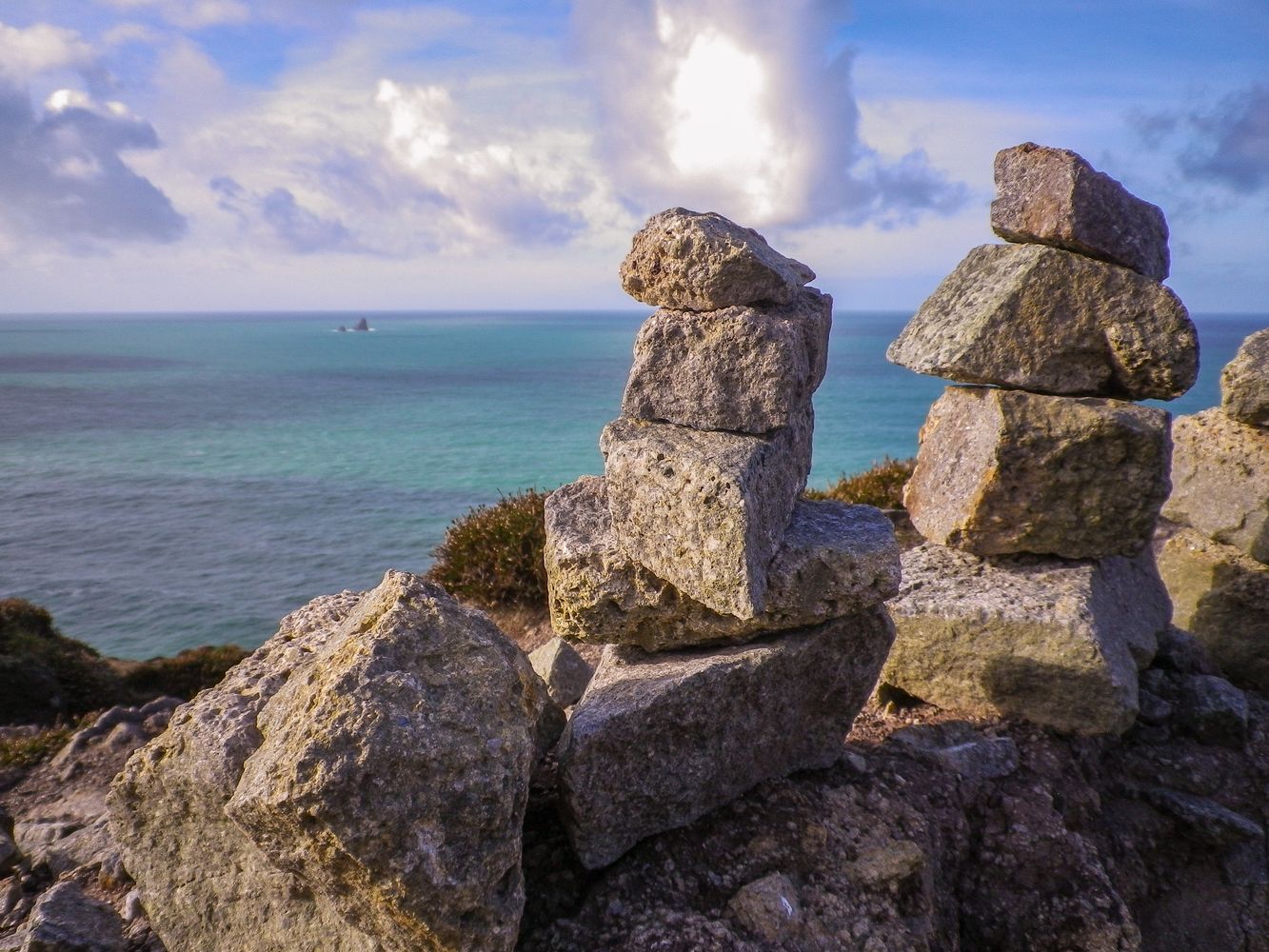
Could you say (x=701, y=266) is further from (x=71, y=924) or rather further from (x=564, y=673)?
(x=71, y=924)

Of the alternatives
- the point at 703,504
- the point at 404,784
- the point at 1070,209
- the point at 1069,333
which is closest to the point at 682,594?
the point at 703,504

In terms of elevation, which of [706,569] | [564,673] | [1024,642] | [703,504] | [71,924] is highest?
[703,504]

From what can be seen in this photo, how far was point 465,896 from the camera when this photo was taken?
10.9 feet

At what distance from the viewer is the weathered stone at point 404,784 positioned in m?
3.19

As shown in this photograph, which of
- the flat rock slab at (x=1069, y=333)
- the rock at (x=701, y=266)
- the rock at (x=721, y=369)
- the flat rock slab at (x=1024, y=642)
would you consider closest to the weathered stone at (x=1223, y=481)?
the flat rock slab at (x=1024, y=642)

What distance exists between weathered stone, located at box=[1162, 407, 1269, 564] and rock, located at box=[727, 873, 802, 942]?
6235mm

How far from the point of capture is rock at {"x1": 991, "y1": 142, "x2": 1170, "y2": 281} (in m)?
6.04

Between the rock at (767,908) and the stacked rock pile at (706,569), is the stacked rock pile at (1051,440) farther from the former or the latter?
the rock at (767,908)

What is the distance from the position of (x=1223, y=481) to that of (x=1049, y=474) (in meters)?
3.22

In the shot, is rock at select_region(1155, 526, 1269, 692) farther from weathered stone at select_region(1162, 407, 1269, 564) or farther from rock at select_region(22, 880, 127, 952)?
rock at select_region(22, 880, 127, 952)

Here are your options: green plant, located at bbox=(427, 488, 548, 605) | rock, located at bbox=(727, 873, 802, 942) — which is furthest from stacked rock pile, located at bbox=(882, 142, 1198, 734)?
green plant, located at bbox=(427, 488, 548, 605)

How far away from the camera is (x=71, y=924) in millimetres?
4051

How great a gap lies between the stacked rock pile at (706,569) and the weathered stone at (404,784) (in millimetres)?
860

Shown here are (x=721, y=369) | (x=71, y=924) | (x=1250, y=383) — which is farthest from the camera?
(x=1250, y=383)
